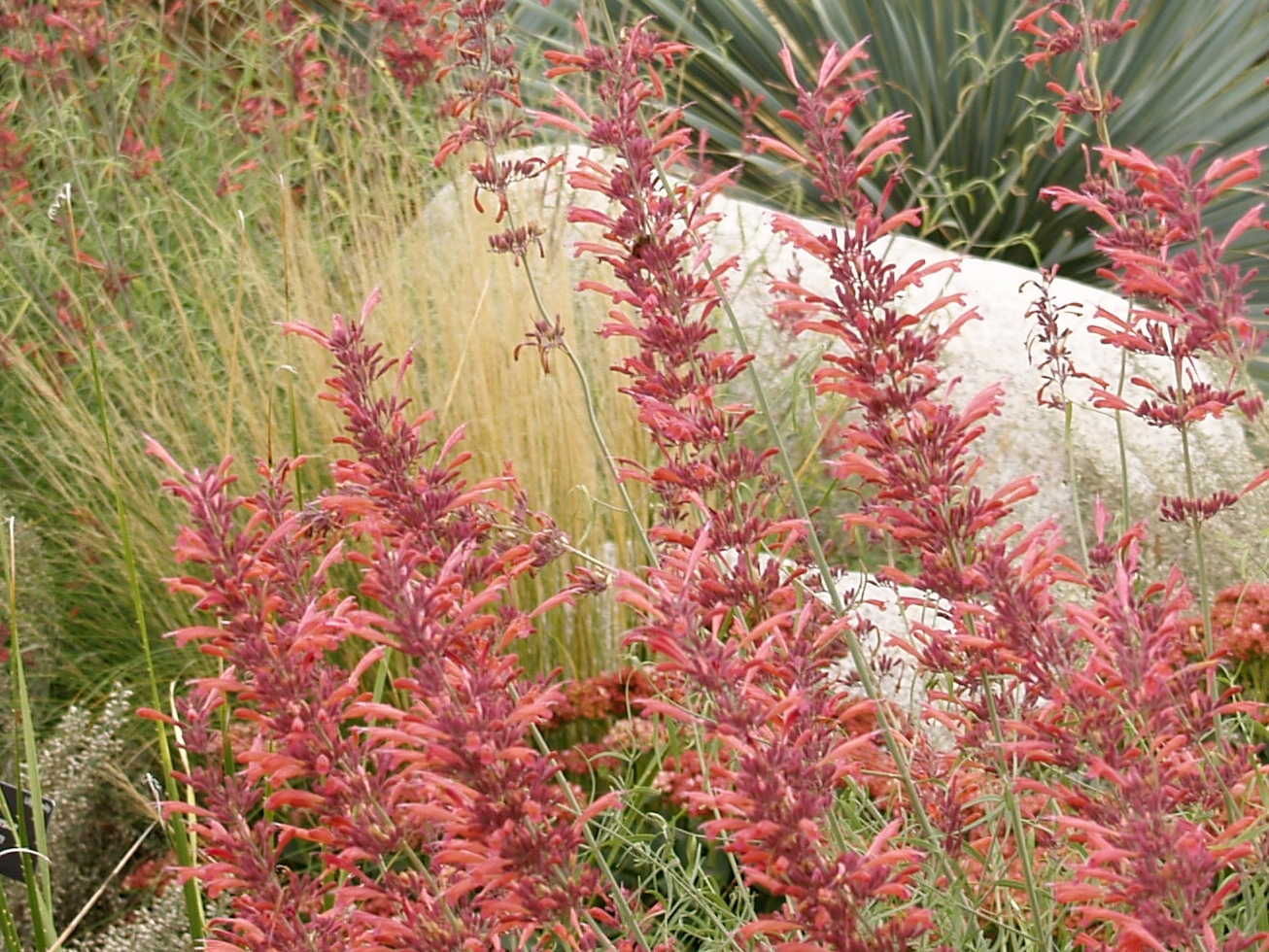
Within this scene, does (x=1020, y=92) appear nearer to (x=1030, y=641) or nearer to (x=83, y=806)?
(x=83, y=806)

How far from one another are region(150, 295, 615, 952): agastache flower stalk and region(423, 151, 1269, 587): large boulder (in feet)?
6.94

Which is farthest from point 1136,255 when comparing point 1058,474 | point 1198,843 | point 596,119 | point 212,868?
point 1058,474

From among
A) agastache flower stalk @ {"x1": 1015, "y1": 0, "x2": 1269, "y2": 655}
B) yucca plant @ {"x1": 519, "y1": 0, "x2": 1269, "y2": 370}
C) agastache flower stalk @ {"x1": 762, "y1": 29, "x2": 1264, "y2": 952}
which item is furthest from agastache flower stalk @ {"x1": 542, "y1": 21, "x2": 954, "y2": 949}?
yucca plant @ {"x1": 519, "y1": 0, "x2": 1269, "y2": 370}

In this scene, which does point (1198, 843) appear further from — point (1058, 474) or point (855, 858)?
point (1058, 474)

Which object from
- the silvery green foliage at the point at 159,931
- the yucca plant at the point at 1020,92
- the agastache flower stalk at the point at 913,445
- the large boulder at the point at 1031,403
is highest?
the yucca plant at the point at 1020,92

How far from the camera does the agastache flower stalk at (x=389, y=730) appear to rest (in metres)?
1.07

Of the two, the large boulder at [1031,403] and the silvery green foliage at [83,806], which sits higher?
the large boulder at [1031,403]

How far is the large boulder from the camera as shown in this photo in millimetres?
3566

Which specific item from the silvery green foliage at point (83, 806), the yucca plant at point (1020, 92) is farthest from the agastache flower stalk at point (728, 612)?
the yucca plant at point (1020, 92)

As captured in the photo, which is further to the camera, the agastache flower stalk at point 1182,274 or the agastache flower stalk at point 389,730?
the agastache flower stalk at point 1182,274

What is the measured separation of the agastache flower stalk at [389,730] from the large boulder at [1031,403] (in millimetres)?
2116

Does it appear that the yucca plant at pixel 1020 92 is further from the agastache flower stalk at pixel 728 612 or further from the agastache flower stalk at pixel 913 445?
the agastache flower stalk at pixel 913 445

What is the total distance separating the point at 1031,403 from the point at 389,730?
328 centimetres

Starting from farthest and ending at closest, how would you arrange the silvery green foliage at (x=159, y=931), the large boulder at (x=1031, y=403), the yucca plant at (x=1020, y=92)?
the yucca plant at (x=1020, y=92), the large boulder at (x=1031, y=403), the silvery green foliage at (x=159, y=931)
